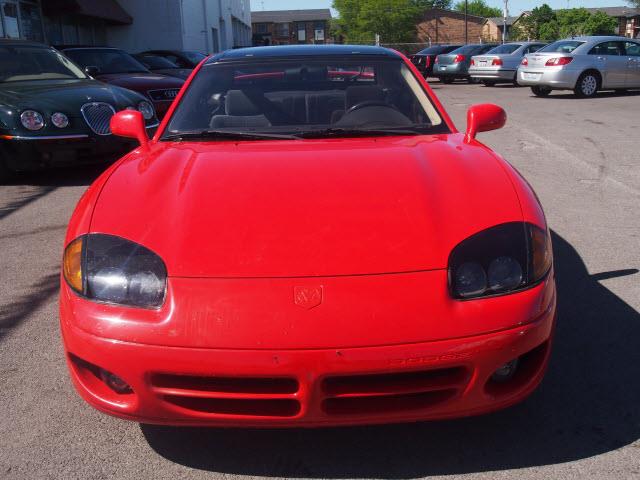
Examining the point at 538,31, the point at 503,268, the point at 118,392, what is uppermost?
the point at 538,31

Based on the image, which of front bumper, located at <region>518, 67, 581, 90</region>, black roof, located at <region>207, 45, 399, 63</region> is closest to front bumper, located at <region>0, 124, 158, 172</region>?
black roof, located at <region>207, 45, 399, 63</region>

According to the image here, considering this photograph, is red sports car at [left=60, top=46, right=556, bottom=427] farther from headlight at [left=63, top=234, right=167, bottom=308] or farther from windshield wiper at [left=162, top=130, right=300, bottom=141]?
windshield wiper at [left=162, top=130, right=300, bottom=141]

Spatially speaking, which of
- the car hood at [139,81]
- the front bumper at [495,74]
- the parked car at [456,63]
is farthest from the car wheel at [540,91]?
the car hood at [139,81]

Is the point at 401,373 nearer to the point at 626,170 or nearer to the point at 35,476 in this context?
the point at 35,476

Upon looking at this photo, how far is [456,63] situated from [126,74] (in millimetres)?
15403

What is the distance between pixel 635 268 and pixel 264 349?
3.05 meters

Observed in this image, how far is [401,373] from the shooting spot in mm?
2012

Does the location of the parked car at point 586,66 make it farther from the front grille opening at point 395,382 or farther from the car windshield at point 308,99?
the front grille opening at point 395,382

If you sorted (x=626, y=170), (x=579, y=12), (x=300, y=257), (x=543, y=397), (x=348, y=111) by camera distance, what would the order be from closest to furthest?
1. (x=300, y=257)
2. (x=543, y=397)
3. (x=348, y=111)
4. (x=626, y=170)
5. (x=579, y=12)

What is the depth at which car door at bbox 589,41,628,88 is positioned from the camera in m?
16.4

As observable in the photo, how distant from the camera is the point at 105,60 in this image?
11.1m

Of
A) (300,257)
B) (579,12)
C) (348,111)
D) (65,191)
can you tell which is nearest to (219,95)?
(348,111)

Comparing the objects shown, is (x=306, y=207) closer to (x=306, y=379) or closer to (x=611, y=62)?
(x=306, y=379)

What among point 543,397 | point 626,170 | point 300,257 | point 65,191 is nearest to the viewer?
point 300,257
